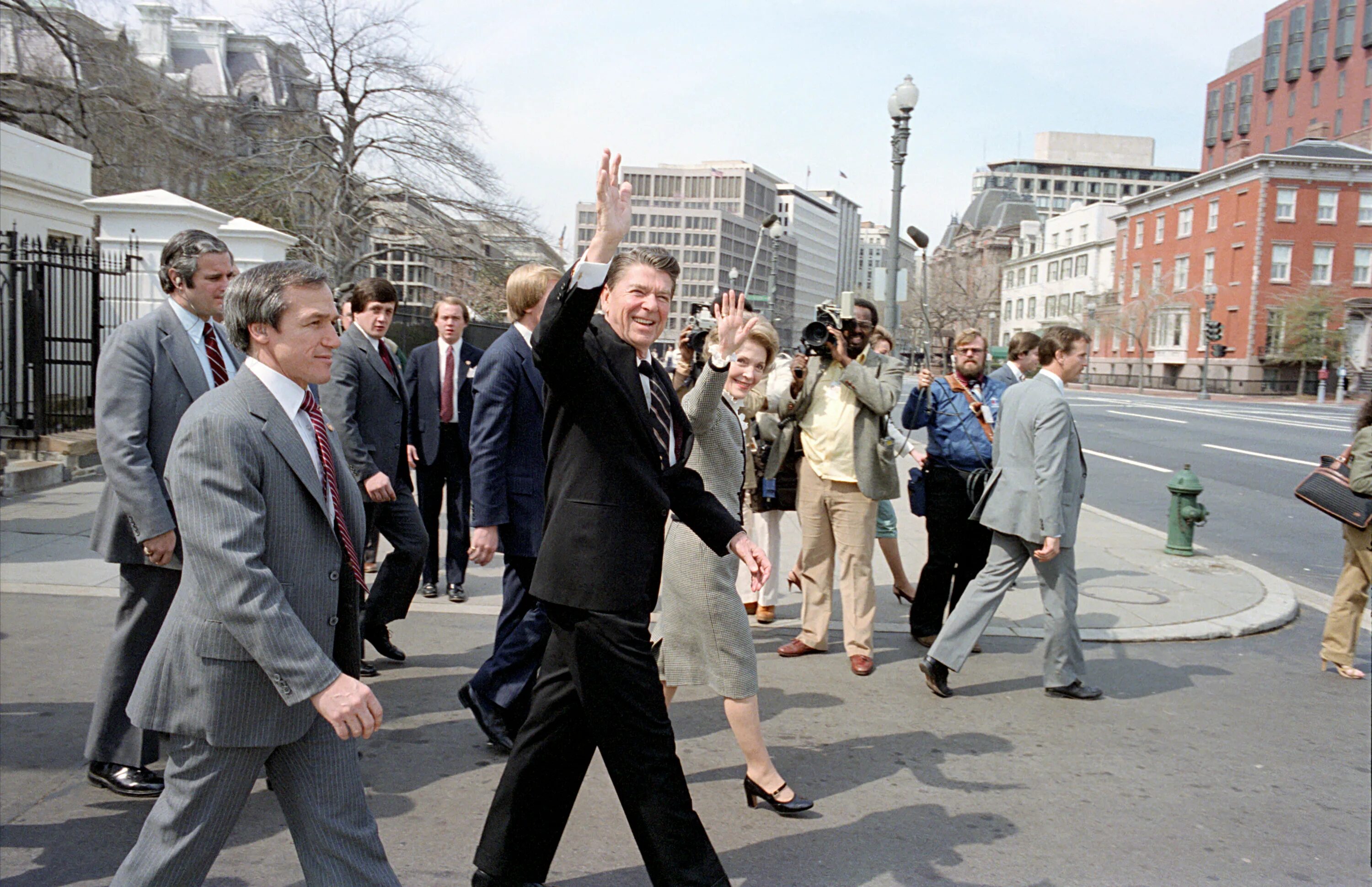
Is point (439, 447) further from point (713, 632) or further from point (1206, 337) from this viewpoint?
point (1206, 337)

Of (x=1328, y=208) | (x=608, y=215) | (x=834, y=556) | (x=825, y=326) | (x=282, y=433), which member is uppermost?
(x=1328, y=208)

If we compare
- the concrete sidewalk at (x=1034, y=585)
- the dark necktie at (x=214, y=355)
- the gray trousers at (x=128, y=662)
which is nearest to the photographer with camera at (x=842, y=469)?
the concrete sidewalk at (x=1034, y=585)

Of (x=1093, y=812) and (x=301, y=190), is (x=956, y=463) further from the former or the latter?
(x=301, y=190)

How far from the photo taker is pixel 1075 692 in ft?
18.2

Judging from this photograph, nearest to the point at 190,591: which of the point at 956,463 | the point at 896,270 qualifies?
the point at 956,463

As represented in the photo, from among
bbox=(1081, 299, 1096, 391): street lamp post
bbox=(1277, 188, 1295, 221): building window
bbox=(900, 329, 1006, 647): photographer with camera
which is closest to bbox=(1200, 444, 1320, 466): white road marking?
bbox=(900, 329, 1006, 647): photographer with camera

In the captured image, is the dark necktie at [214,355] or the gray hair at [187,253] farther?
the dark necktie at [214,355]

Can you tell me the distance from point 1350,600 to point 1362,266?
198 ft

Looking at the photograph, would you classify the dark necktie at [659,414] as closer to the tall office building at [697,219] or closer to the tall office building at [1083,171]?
the tall office building at [697,219]

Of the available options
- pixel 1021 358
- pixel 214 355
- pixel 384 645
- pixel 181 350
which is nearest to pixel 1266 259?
pixel 1021 358

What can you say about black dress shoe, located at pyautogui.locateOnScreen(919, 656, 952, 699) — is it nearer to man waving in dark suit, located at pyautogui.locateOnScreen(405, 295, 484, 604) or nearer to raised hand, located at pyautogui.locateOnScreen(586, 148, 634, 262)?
man waving in dark suit, located at pyautogui.locateOnScreen(405, 295, 484, 604)

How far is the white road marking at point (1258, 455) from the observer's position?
18.5 m

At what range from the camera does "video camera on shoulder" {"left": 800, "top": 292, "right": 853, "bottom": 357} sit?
573 cm

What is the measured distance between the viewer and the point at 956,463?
247 inches
